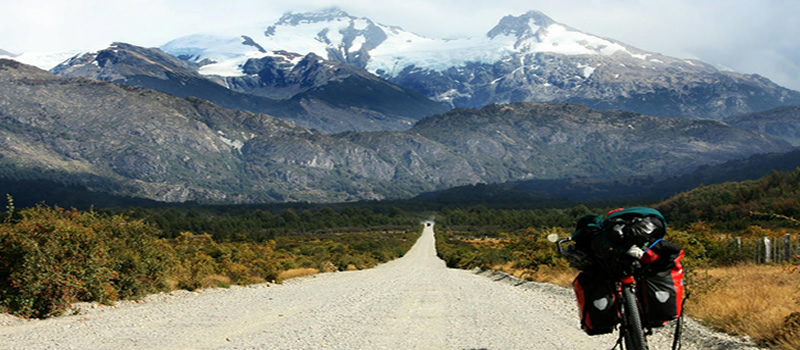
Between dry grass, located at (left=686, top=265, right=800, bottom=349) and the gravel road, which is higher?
dry grass, located at (left=686, top=265, right=800, bottom=349)

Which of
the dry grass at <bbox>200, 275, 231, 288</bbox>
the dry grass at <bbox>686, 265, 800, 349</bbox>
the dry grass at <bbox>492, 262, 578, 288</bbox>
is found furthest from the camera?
the dry grass at <bbox>492, 262, 578, 288</bbox>

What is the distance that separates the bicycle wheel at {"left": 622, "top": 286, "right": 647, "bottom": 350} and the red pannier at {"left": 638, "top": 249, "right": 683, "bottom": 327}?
0.46ft

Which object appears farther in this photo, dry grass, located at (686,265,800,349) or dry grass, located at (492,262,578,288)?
dry grass, located at (492,262,578,288)

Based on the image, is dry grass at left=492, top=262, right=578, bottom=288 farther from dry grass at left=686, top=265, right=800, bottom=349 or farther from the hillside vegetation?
the hillside vegetation

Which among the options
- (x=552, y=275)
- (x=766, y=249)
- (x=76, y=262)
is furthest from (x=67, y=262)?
(x=766, y=249)

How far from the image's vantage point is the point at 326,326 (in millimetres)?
13523

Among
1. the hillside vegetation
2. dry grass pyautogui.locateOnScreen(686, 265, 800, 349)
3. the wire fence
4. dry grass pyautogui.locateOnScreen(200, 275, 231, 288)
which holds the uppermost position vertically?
dry grass pyautogui.locateOnScreen(686, 265, 800, 349)

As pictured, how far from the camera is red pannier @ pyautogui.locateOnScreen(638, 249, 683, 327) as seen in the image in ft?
23.3

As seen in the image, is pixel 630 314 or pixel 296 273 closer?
pixel 630 314

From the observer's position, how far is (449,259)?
6334 centimetres

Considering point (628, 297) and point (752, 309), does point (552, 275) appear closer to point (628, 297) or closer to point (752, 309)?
point (752, 309)

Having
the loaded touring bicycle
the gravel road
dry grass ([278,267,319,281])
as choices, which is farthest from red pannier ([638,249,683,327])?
dry grass ([278,267,319,281])

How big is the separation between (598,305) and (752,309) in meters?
5.88

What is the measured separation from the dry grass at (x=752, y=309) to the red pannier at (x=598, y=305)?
365 cm
